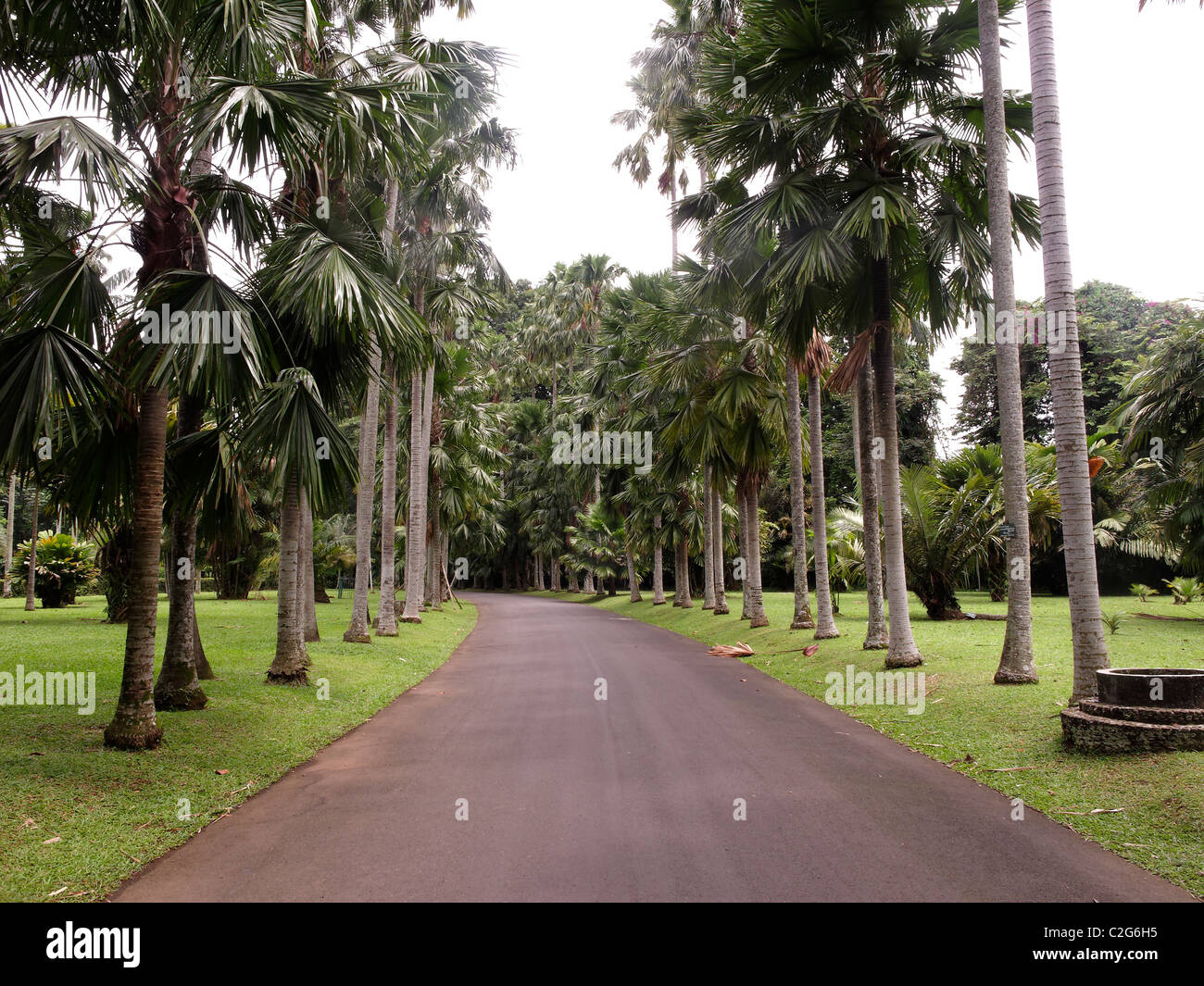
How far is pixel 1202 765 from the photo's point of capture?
17.9 ft

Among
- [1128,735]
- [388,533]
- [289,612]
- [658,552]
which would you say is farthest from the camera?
[658,552]

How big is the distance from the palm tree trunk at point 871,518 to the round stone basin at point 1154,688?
5976mm

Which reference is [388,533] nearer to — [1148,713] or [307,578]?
[307,578]

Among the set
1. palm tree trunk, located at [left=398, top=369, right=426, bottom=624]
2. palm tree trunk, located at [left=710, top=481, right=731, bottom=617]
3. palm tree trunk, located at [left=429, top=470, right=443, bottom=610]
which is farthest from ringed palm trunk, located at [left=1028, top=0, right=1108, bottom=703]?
palm tree trunk, located at [left=429, top=470, right=443, bottom=610]

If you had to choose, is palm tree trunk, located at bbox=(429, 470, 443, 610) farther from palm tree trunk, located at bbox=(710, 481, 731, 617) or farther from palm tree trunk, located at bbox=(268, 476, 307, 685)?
palm tree trunk, located at bbox=(268, 476, 307, 685)

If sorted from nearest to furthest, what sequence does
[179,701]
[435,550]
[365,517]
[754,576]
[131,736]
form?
1. [131,736]
2. [179,701]
3. [365,517]
4. [754,576]
5. [435,550]

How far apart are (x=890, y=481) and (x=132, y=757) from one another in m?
10.3

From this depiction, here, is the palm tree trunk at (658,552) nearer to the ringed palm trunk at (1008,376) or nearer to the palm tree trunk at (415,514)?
the palm tree trunk at (415,514)

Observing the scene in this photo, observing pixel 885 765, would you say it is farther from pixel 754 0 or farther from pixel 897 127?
pixel 754 0

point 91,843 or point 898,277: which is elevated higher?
point 898,277

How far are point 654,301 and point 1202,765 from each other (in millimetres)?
19573

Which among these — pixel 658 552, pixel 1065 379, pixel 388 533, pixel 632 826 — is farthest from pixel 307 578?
pixel 658 552

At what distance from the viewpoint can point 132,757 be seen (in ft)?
21.6
